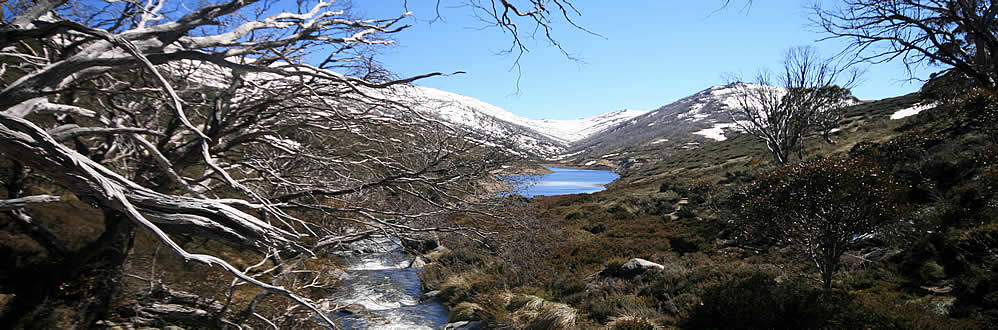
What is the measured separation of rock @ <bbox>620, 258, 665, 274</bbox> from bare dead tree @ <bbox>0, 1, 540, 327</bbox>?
465 centimetres

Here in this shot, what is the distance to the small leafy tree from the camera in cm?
686

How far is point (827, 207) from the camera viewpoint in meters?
7.09

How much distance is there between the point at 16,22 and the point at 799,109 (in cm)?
2426

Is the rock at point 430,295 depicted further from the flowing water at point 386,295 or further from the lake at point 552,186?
the lake at point 552,186

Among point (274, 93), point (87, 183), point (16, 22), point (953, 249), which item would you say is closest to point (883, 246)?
point (953, 249)

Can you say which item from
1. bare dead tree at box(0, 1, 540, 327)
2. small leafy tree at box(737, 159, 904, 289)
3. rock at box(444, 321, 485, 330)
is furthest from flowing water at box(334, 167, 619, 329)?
small leafy tree at box(737, 159, 904, 289)

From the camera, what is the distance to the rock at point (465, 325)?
955 centimetres

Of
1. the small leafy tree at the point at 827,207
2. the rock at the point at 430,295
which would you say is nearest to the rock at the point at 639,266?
the small leafy tree at the point at 827,207

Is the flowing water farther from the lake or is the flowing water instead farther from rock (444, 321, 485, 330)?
rock (444, 321, 485, 330)

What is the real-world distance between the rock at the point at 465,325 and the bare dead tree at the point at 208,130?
3.10 meters

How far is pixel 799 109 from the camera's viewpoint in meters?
20.1

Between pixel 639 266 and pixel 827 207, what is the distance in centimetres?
410

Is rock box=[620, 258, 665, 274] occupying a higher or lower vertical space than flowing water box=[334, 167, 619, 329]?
higher

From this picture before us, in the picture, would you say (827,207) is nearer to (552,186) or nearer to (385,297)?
(385,297)
